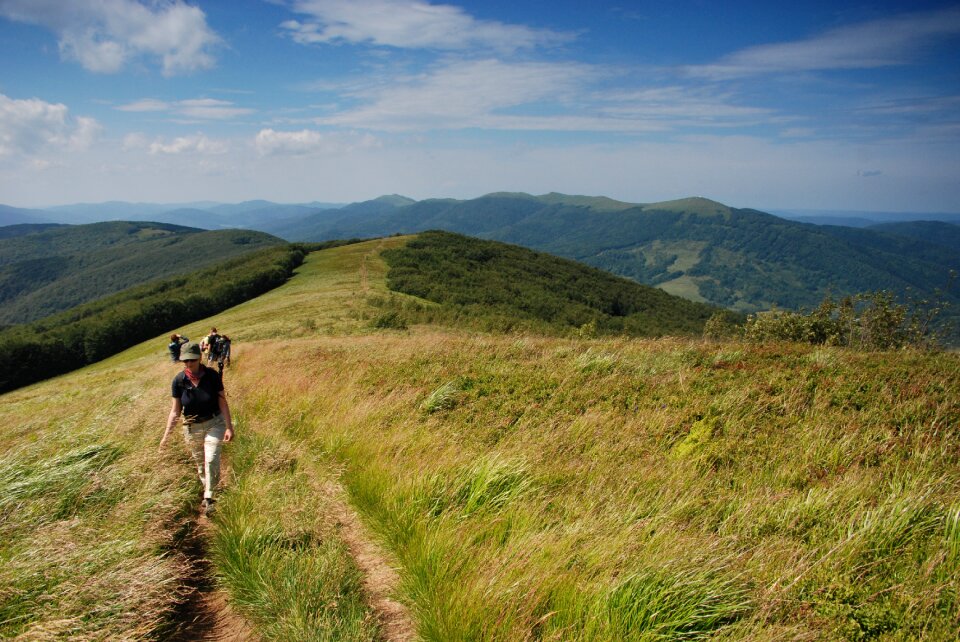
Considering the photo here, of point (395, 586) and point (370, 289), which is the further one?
point (370, 289)

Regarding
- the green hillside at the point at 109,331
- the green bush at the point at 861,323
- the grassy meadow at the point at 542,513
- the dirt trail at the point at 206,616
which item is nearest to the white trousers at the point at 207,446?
the grassy meadow at the point at 542,513

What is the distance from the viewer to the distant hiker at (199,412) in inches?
243

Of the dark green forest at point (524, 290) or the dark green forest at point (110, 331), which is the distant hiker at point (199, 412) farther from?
the dark green forest at point (110, 331)

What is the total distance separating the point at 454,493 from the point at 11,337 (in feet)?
355

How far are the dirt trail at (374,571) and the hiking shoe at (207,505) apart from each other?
1.57 meters

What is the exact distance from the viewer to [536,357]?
11250 millimetres

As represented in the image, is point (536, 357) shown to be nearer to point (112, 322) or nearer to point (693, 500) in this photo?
point (693, 500)

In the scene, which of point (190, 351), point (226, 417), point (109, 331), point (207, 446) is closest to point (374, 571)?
point (207, 446)

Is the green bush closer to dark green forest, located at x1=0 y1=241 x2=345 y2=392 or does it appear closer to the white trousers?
the white trousers

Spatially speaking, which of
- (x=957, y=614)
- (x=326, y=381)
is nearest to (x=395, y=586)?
(x=957, y=614)

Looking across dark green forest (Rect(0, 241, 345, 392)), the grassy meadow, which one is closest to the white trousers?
the grassy meadow

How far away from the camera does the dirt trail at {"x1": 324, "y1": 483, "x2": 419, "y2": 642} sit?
3.35 metres

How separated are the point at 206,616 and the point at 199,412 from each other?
3.22 meters

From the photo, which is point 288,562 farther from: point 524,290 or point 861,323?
point 524,290
